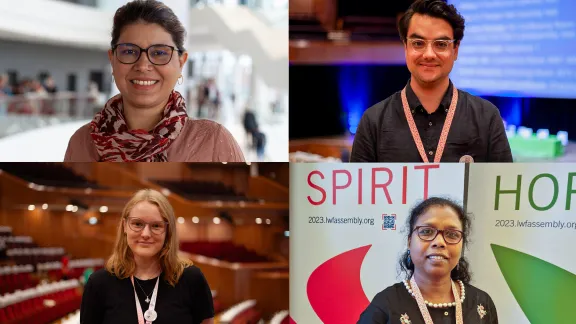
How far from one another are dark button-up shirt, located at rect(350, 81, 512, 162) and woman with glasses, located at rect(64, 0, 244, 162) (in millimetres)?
775

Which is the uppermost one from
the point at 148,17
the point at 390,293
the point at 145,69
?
the point at 148,17

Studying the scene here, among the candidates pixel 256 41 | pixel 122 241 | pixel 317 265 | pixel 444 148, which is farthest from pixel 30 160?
pixel 444 148

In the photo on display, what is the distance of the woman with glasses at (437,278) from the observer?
331 centimetres

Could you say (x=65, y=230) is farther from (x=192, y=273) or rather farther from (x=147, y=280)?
(x=192, y=273)

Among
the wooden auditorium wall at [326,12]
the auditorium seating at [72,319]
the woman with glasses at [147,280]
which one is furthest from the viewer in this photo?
the wooden auditorium wall at [326,12]

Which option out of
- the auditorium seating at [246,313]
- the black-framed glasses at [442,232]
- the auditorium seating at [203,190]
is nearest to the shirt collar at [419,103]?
the black-framed glasses at [442,232]

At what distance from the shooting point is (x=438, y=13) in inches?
129

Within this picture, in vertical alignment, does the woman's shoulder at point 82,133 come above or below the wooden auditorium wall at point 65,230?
above

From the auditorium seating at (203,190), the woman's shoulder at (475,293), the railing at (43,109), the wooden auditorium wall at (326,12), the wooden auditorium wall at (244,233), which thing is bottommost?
the woman's shoulder at (475,293)

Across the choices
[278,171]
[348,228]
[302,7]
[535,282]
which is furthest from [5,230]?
[535,282]

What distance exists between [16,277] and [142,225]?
0.68m

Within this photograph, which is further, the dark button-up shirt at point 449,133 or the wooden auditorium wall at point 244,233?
the wooden auditorium wall at point 244,233

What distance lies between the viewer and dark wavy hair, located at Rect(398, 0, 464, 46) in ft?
10.7

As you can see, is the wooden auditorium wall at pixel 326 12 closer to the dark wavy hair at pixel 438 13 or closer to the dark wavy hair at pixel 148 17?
the dark wavy hair at pixel 438 13
